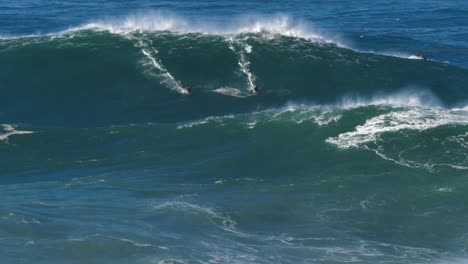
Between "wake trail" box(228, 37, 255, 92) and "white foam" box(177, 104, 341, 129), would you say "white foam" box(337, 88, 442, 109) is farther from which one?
"wake trail" box(228, 37, 255, 92)

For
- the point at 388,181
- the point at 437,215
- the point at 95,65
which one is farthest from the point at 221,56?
the point at 437,215

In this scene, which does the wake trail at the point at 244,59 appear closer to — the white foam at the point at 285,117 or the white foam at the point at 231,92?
the white foam at the point at 231,92

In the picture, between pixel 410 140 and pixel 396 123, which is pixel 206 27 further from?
pixel 410 140

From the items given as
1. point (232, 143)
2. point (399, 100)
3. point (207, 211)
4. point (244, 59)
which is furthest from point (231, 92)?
point (207, 211)

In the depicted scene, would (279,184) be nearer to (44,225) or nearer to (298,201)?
(298,201)

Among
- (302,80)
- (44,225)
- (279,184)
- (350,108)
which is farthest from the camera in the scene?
(302,80)
